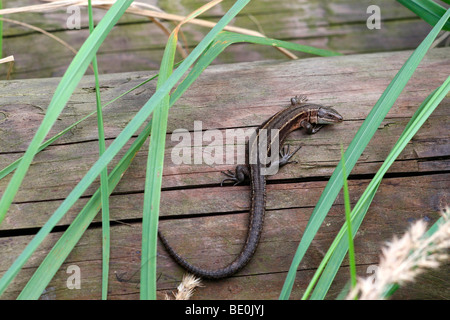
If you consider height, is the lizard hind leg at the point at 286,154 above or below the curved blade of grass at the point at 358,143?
above

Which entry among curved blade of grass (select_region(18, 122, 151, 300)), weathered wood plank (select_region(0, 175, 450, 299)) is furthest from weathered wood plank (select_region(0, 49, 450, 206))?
curved blade of grass (select_region(18, 122, 151, 300))

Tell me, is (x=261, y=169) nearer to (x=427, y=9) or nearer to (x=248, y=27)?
(x=427, y=9)

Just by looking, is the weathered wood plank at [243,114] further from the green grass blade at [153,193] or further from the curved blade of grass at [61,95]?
the curved blade of grass at [61,95]

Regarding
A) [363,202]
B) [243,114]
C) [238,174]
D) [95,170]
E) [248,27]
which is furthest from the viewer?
[248,27]

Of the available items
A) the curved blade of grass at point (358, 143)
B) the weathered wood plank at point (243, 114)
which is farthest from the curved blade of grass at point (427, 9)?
the weathered wood plank at point (243, 114)

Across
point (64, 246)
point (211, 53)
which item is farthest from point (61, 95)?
point (211, 53)
